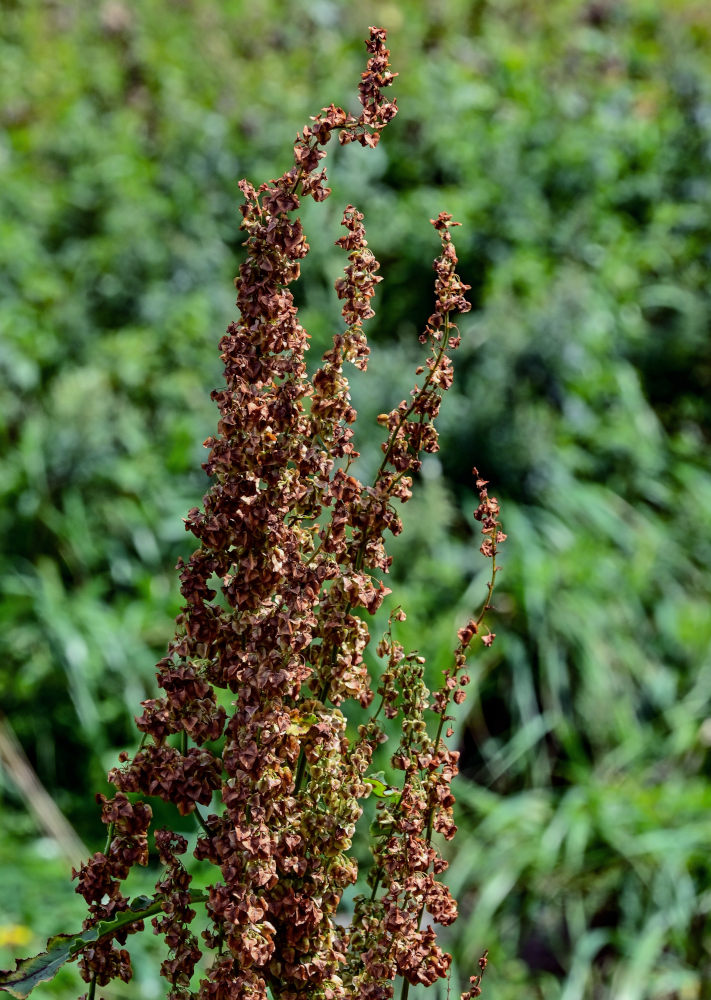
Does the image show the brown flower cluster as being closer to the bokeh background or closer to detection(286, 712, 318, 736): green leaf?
detection(286, 712, 318, 736): green leaf

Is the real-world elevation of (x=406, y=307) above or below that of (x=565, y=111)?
below

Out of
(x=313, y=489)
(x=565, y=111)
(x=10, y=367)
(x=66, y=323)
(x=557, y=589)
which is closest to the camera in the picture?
(x=313, y=489)

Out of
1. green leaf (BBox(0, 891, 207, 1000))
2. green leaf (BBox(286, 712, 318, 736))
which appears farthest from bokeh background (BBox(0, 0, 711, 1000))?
green leaf (BBox(286, 712, 318, 736))

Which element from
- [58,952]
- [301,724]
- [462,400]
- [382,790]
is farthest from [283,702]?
[462,400]

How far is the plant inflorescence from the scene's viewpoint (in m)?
0.88

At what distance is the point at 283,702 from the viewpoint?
0.96 metres

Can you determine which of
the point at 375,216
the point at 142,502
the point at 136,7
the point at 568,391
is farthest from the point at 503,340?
the point at 136,7

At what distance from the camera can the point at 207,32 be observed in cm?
642

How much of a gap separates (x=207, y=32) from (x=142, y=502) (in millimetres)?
3455

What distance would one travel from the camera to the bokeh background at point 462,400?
3316mm

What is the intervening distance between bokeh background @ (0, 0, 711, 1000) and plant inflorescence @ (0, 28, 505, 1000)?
1837 mm

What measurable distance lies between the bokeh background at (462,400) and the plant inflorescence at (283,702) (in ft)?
6.03

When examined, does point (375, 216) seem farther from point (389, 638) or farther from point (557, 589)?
point (389, 638)

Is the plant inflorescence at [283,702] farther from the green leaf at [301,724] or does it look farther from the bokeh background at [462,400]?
the bokeh background at [462,400]
